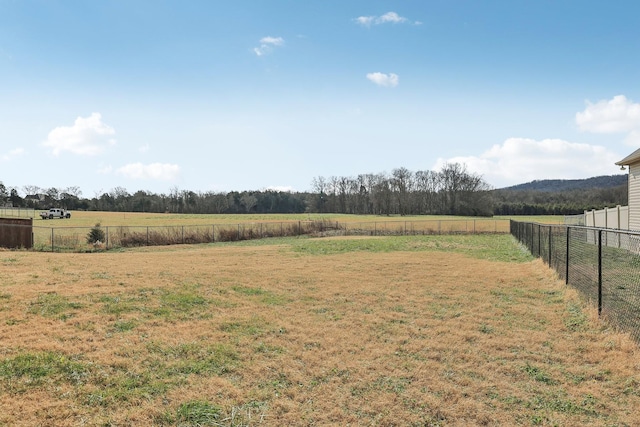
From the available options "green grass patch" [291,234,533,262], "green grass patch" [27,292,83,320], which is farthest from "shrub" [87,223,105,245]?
"green grass patch" [27,292,83,320]

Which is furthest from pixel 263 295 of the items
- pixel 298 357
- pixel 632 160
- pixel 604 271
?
pixel 632 160

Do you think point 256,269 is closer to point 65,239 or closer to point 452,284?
point 452,284

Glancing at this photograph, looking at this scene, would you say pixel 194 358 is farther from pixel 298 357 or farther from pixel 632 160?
pixel 632 160

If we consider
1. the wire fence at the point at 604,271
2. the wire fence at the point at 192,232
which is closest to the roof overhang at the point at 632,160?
the wire fence at the point at 604,271

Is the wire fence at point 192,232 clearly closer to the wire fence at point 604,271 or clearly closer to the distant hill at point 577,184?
the wire fence at point 604,271

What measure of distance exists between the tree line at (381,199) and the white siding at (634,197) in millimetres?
74691

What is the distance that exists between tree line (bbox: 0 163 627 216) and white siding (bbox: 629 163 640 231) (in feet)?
245

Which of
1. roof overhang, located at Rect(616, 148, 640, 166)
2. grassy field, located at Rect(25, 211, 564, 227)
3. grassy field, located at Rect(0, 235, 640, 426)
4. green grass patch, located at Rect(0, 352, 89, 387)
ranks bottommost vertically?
grassy field, located at Rect(0, 235, 640, 426)

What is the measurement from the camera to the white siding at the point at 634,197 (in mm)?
17484

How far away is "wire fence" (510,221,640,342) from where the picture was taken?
6.66 meters

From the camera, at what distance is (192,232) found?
111ft

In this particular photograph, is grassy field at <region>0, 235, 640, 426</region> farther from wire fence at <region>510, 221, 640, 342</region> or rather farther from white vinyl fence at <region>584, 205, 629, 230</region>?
white vinyl fence at <region>584, 205, 629, 230</region>

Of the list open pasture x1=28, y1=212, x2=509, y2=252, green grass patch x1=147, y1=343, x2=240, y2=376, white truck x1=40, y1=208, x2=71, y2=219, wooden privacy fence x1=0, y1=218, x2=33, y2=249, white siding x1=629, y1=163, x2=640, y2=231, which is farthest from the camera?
white truck x1=40, y1=208, x2=71, y2=219

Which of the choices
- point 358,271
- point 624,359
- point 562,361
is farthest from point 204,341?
point 358,271
